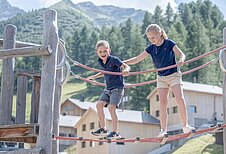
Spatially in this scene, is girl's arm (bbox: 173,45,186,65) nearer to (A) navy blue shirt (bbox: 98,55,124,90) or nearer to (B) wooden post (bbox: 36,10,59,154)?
(A) navy blue shirt (bbox: 98,55,124,90)

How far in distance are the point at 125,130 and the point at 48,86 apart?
122 feet

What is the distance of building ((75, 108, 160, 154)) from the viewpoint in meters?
42.6

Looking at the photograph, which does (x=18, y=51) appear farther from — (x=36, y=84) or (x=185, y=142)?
(x=185, y=142)

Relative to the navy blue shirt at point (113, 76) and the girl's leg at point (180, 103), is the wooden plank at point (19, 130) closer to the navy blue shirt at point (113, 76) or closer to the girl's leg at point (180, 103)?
the navy blue shirt at point (113, 76)

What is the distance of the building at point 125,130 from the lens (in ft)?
140

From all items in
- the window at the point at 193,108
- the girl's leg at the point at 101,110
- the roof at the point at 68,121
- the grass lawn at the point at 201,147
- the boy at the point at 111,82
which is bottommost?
the grass lawn at the point at 201,147

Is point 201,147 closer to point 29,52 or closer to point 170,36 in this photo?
point 29,52

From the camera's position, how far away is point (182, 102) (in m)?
7.64

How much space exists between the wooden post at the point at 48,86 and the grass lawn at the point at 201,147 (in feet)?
87.7

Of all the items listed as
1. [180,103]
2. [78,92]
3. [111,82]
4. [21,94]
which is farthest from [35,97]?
[78,92]

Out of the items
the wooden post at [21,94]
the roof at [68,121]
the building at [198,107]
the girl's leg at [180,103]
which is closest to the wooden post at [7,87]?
the wooden post at [21,94]

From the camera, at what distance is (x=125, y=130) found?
44062 mm

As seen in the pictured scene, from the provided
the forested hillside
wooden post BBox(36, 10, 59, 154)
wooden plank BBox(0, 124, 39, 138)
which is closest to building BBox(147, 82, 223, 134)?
the forested hillside

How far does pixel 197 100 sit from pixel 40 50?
3999 centimetres
